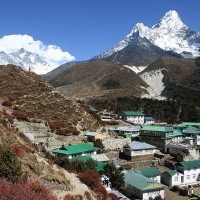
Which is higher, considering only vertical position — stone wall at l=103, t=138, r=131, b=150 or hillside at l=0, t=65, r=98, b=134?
hillside at l=0, t=65, r=98, b=134

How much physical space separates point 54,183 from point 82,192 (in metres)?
2.66

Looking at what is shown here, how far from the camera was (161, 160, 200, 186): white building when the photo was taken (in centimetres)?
5341

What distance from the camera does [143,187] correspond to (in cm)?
4544

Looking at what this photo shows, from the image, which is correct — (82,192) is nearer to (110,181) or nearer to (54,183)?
(54,183)

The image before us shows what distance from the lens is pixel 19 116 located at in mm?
59469

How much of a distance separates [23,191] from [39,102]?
49.2 m

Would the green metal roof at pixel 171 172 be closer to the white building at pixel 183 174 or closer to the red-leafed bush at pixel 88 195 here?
the white building at pixel 183 174

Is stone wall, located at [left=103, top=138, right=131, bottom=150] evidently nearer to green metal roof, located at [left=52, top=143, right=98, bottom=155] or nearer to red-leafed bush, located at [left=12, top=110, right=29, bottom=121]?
green metal roof, located at [left=52, top=143, right=98, bottom=155]

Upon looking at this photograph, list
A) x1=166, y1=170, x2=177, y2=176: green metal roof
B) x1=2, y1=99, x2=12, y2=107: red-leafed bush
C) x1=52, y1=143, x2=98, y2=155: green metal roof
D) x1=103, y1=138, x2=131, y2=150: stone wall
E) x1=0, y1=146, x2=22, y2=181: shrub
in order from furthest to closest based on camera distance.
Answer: x1=103, y1=138, x2=131, y2=150: stone wall, x1=2, y1=99, x2=12, y2=107: red-leafed bush, x1=166, y1=170, x2=177, y2=176: green metal roof, x1=52, y1=143, x2=98, y2=155: green metal roof, x1=0, y1=146, x2=22, y2=181: shrub

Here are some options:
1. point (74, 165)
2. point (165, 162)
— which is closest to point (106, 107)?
point (165, 162)

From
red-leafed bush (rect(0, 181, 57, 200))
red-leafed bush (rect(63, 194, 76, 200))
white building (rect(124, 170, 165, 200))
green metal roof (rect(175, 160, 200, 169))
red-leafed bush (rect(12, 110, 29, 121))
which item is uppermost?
red-leafed bush (rect(12, 110, 29, 121))

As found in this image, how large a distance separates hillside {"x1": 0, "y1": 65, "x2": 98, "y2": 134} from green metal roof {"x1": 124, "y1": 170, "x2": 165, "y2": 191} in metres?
16.2

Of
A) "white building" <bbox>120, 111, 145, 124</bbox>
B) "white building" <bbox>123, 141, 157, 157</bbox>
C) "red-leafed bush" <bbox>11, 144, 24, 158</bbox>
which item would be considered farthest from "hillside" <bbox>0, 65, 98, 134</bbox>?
"red-leafed bush" <bbox>11, 144, 24, 158</bbox>

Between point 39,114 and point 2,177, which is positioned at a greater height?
point 39,114
